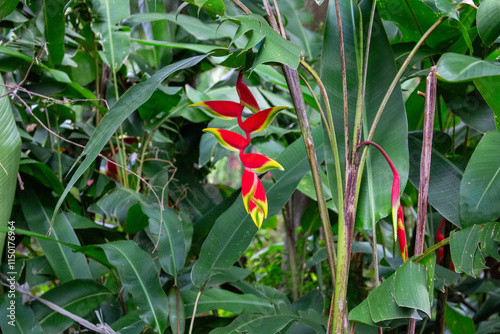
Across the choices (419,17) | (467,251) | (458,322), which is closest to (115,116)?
(467,251)

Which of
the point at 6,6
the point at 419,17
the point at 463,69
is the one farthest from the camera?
the point at 419,17

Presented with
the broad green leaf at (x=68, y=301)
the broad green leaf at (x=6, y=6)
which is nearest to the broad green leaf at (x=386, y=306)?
the broad green leaf at (x=68, y=301)

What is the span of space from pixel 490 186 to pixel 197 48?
1.85 feet

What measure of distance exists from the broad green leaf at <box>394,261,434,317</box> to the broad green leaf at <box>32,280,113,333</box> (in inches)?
23.9

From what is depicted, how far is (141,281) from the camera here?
0.76 m

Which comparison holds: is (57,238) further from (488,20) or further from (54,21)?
(488,20)

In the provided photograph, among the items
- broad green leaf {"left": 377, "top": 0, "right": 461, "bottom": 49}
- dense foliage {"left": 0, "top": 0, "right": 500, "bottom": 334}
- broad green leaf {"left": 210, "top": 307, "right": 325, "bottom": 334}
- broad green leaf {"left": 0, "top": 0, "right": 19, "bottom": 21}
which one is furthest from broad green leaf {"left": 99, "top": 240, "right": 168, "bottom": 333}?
broad green leaf {"left": 377, "top": 0, "right": 461, "bottom": 49}

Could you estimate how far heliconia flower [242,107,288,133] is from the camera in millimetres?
539

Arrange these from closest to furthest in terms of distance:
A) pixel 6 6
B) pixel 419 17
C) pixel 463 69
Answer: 1. pixel 463 69
2. pixel 6 6
3. pixel 419 17

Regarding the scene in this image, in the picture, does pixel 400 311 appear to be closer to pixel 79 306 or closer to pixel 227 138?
pixel 227 138

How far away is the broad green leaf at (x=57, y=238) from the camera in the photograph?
887 mm

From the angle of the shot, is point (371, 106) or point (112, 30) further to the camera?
point (112, 30)

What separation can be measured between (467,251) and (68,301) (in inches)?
28.5

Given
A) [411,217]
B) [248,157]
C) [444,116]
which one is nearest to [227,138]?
[248,157]
